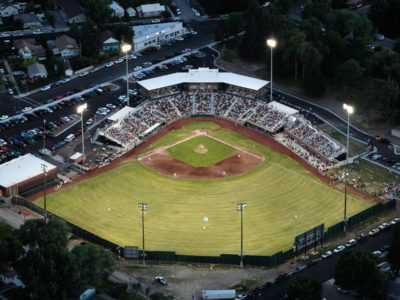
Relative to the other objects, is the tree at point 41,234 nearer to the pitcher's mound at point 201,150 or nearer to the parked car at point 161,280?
the parked car at point 161,280

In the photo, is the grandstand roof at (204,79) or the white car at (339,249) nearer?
the white car at (339,249)

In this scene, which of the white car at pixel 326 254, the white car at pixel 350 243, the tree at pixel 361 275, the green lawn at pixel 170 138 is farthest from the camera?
the green lawn at pixel 170 138

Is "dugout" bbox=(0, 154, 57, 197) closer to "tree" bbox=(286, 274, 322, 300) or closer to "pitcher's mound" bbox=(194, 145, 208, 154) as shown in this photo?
"pitcher's mound" bbox=(194, 145, 208, 154)

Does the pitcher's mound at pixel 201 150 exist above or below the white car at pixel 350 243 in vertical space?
above

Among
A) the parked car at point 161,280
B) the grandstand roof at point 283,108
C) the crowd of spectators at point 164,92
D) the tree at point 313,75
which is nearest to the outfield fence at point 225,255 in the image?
the parked car at point 161,280

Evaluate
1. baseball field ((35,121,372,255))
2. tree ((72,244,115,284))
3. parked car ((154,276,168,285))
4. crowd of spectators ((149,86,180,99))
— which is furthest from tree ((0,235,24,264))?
crowd of spectators ((149,86,180,99))

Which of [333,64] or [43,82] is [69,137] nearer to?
[43,82]

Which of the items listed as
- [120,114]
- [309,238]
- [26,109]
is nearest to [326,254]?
[309,238]
